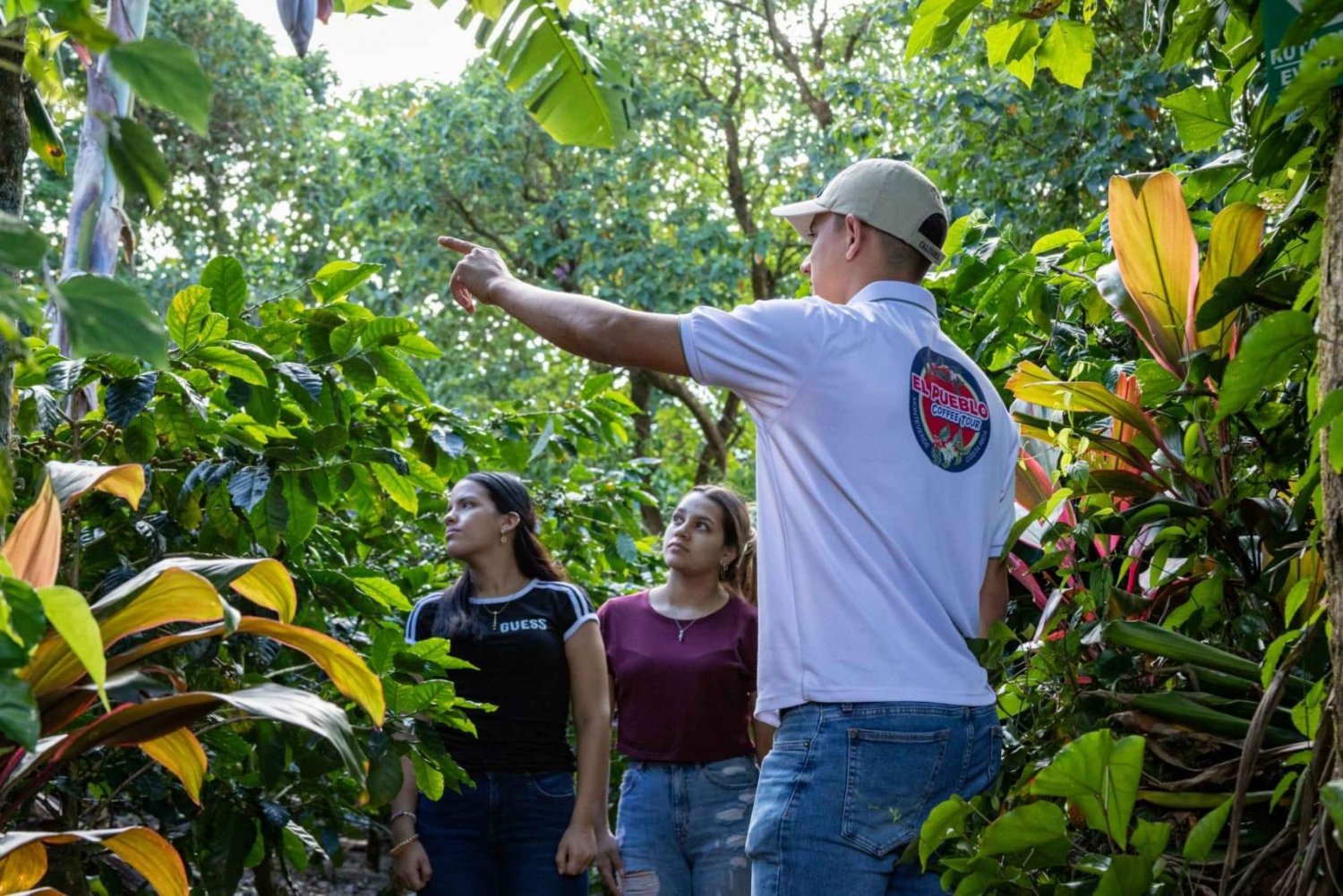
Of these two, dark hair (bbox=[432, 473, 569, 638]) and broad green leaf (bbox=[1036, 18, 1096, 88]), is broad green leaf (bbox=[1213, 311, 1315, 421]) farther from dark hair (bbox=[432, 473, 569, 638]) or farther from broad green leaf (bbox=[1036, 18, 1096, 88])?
dark hair (bbox=[432, 473, 569, 638])

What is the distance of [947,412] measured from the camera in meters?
2.53

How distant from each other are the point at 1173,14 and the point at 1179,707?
Answer: 1188mm

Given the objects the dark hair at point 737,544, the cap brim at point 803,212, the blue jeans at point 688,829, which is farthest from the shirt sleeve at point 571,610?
the cap brim at point 803,212

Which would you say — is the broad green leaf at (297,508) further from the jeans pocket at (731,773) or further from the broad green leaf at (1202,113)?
the broad green leaf at (1202,113)

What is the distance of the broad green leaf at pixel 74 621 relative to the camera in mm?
1287

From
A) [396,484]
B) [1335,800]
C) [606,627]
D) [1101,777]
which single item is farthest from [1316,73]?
[606,627]

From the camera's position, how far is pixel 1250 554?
2594mm

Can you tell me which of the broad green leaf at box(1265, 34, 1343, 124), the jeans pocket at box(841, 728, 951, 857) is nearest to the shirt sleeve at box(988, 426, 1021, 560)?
the jeans pocket at box(841, 728, 951, 857)

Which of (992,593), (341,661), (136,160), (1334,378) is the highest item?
(136,160)

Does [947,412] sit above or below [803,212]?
below

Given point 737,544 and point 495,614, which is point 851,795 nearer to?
point 495,614

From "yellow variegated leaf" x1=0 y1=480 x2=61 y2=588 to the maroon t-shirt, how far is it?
2682 mm

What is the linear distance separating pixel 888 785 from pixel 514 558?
2401 millimetres

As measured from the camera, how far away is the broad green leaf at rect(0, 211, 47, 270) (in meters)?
1.06
